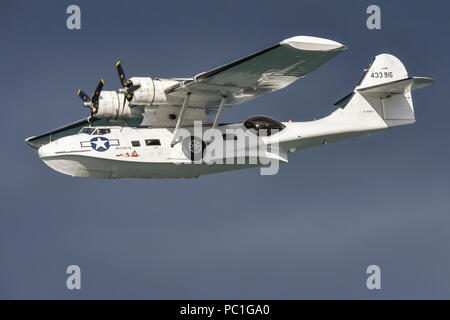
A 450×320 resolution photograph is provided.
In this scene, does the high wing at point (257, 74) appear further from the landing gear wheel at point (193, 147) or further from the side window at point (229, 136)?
the landing gear wheel at point (193, 147)

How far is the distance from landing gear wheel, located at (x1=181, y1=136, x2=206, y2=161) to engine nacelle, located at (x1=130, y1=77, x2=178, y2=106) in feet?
4.23

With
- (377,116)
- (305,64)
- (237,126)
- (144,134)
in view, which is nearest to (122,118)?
(144,134)

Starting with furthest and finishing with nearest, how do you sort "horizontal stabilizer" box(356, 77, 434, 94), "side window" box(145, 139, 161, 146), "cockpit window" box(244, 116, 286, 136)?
"cockpit window" box(244, 116, 286, 136) < "horizontal stabilizer" box(356, 77, 434, 94) < "side window" box(145, 139, 161, 146)

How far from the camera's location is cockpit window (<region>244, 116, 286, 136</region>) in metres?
29.0

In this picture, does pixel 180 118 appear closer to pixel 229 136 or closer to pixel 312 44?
pixel 229 136

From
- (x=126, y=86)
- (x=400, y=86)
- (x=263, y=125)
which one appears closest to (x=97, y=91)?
(x=126, y=86)

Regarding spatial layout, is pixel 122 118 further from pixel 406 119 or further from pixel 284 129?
pixel 406 119

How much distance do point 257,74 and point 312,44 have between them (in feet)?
7.32

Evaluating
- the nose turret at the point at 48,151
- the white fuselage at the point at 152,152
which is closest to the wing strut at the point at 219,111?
the white fuselage at the point at 152,152

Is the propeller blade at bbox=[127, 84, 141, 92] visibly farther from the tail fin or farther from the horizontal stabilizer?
the horizontal stabilizer

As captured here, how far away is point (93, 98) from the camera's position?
1133 inches

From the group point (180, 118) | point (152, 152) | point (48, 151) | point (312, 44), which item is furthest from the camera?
point (180, 118)

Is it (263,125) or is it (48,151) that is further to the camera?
(263,125)

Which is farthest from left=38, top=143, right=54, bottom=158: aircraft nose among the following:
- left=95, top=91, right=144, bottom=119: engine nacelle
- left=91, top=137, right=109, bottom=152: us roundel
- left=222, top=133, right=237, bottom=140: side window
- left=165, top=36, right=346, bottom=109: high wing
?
left=222, top=133, right=237, bottom=140: side window
